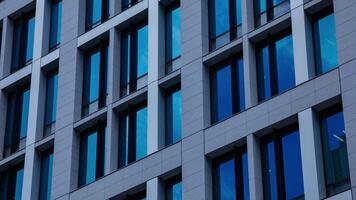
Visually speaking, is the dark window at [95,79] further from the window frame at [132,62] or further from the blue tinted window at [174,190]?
the blue tinted window at [174,190]

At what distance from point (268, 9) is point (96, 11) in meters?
10.9

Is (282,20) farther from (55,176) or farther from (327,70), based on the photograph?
(55,176)

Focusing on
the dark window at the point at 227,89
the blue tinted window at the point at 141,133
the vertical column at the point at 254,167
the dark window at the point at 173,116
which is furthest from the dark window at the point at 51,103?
the vertical column at the point at 254,167

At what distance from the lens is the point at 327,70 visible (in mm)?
41594

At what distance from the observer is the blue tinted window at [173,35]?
47.9 m

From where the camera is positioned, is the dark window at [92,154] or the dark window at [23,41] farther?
the dark window at [23,41]

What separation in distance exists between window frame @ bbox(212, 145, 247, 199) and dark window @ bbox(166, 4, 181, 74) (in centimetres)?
548

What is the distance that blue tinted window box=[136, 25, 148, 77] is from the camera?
4894 cm

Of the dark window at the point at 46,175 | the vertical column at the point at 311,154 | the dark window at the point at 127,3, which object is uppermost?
the dark window at the point at 127,3

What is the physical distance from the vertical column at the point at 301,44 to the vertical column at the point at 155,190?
7.44 m

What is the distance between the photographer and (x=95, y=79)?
50.9 m

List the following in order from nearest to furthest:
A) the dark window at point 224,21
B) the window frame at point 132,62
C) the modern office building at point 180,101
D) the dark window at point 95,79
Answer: the modern office building at point 180,101 → the dark window at point 224,21 → the window frame at point 132,62 → the dark window at point 95,79

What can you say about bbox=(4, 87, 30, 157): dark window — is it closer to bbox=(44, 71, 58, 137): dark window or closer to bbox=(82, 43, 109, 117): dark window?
bbox=(44, 71, 58, 137): dark window

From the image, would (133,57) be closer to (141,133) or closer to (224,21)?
(141,133)
